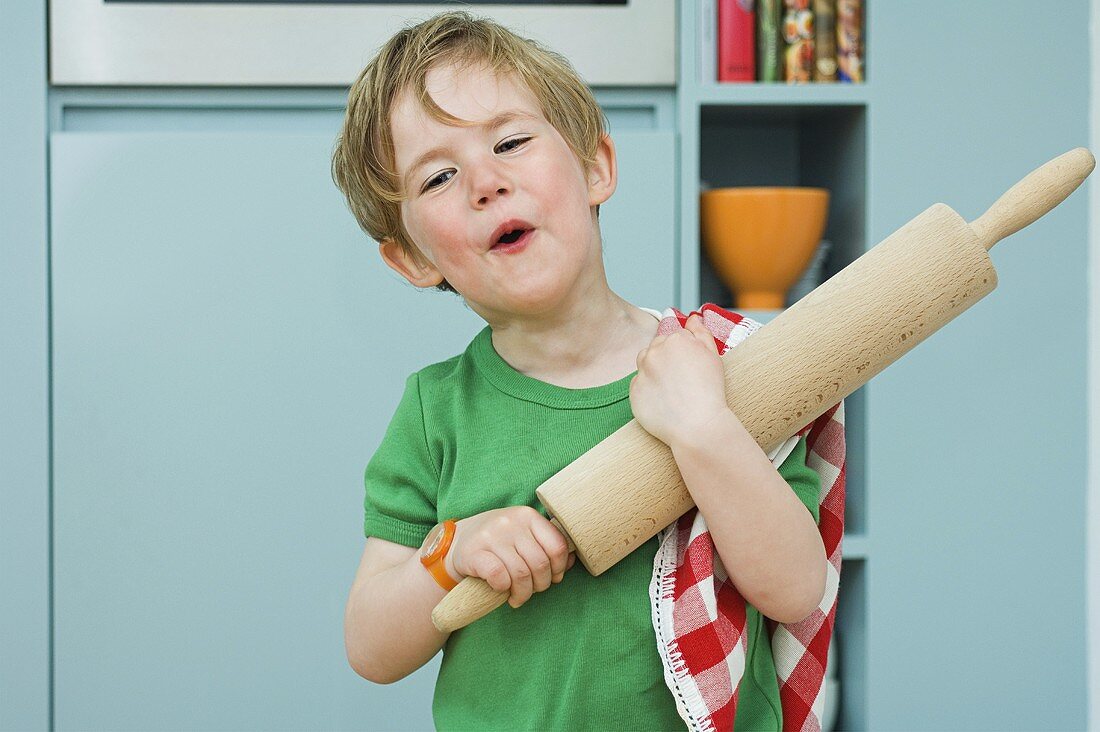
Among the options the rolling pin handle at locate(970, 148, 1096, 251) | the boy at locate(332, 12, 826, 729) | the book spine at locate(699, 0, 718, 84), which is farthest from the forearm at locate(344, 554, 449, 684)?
the book spine at locate(699, 0, 718, 84)

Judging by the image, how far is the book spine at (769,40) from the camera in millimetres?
1365

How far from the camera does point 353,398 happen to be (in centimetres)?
135

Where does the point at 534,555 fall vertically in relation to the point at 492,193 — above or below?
below

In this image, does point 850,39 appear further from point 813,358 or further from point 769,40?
point 813,358

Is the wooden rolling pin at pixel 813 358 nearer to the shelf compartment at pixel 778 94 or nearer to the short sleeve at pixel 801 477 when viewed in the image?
the short sleeve at pixel 801 477

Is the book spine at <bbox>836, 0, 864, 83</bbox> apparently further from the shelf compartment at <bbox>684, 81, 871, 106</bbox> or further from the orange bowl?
the orange bowl

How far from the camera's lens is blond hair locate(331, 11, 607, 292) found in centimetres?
73

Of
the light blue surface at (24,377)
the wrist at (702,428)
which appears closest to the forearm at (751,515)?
the wrist at (702,428)

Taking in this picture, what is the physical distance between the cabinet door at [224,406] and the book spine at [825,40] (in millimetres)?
213

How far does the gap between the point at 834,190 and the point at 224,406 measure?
829 mm

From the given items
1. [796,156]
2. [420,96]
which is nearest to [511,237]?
[420,96]

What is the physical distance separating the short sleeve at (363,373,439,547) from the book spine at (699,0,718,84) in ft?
2.48

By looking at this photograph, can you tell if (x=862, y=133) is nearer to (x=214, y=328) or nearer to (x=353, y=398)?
(x=353, y=398)

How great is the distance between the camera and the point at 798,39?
137 cm
